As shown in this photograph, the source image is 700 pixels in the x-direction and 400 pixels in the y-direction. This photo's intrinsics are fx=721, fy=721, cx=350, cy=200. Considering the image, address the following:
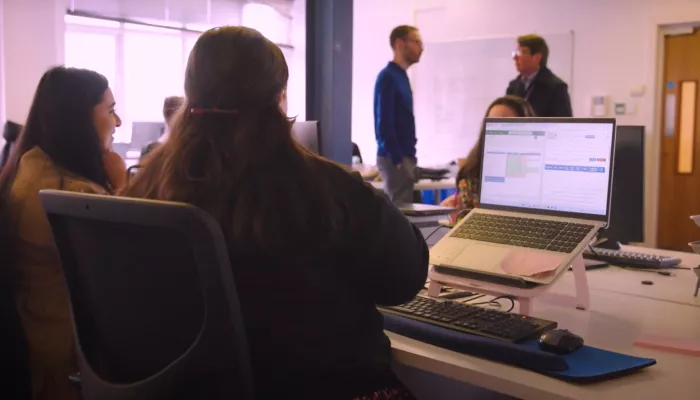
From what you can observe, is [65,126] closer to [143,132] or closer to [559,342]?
[559,342]

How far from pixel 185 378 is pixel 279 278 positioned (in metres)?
0.21

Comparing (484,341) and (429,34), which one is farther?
(429,34)

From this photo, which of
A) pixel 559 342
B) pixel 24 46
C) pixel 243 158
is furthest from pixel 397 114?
pixel 243 158

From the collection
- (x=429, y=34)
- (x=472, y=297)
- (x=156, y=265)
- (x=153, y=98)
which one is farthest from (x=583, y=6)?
(x=156, y=265)

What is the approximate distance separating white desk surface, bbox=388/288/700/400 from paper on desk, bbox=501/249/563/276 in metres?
0.11

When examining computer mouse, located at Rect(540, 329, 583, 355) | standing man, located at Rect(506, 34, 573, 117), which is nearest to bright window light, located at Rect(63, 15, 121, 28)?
standing man, located at Rect(506, 34, 573, 117)

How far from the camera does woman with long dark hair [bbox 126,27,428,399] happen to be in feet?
3.65

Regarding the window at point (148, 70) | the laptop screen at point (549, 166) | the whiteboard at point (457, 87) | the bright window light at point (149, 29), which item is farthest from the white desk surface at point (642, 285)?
the bright window light at point (149, 29)

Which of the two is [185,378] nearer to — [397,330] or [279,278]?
[279,278]

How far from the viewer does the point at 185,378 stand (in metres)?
1.01

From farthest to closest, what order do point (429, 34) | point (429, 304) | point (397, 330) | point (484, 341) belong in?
point (429, 34) < point (429, 304) < point (397, 330) < point (484, 341)

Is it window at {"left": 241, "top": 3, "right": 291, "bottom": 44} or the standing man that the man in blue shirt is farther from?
window at {"left": 241, "top": 3, "right": 291, "bottom": 44}

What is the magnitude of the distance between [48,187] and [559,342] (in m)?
1.37

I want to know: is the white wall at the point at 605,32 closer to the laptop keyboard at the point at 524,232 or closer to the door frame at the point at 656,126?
the door frame at the point at 656,126
